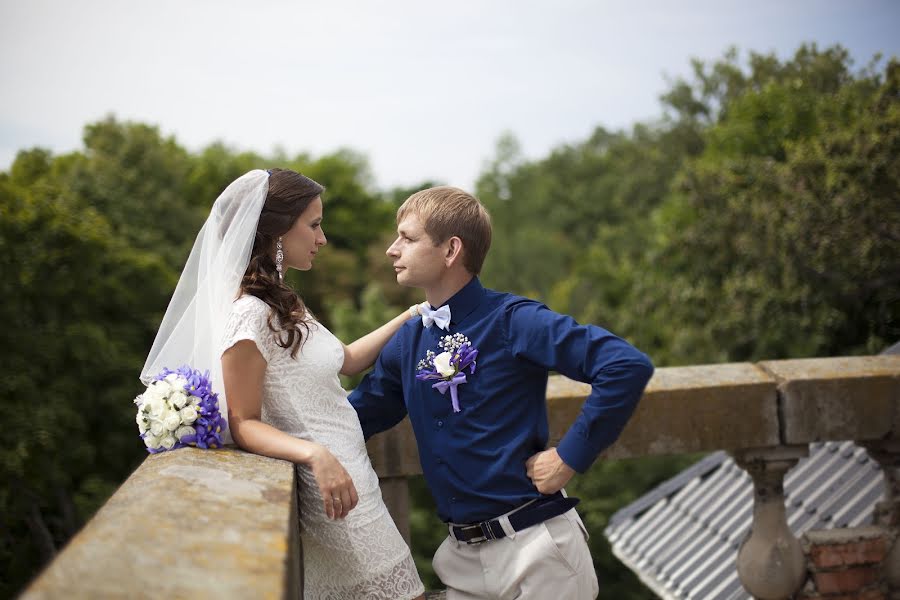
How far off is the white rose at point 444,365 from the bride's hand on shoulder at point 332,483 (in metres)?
0.43

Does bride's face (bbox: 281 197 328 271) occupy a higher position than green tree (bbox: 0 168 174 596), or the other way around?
bride's face (bbox: 281 197 328 271)

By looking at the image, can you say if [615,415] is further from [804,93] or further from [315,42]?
[315,42]

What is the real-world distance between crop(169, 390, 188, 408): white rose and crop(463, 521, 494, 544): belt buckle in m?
0.96

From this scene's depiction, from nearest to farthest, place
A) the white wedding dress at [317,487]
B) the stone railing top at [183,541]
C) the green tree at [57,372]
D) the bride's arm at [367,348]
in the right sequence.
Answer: the stone railing top at [183,541]
the white wedding dress at [317,487]
the bride's arm at [367,348]
the green tree at [57,372]

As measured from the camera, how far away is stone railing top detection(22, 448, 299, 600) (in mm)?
1468

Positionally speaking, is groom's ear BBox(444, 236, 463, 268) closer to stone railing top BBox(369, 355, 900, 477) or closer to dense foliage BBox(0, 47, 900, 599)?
stone railing top BBox(369, 355, 900, 477)

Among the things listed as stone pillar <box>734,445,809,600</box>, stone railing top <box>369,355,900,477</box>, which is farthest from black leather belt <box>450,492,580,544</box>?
stone pillar <box>734,445,809,600</box>

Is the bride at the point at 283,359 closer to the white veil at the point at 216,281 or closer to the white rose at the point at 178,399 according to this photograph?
the white veil at the point at 216,281

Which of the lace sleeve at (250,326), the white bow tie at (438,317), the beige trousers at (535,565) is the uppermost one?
the lace sleeve at (250,326)

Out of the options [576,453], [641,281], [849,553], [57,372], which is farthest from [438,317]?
[641,281]

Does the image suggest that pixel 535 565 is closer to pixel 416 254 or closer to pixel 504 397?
pixel 504 397

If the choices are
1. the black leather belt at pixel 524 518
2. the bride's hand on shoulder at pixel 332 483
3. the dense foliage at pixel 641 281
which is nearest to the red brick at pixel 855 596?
the black leather belt at pixel 524 518

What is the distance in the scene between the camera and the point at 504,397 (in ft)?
9.34

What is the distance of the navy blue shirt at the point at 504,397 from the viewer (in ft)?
8.60
